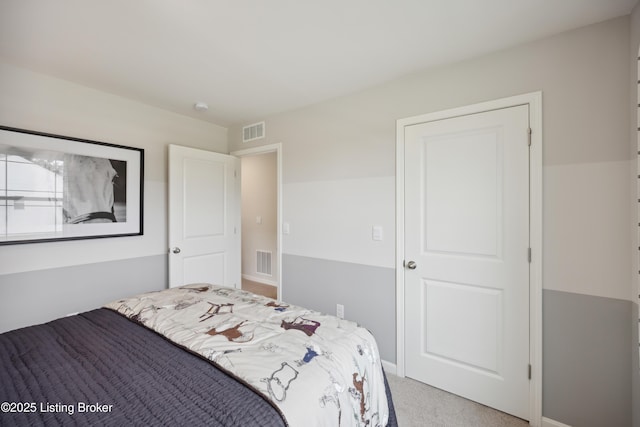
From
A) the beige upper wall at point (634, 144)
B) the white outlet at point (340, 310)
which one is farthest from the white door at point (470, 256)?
the white outlet at point (340, 310)

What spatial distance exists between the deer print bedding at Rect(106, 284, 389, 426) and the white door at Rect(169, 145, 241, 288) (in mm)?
1256

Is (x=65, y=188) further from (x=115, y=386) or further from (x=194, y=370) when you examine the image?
(x=194, y=370)

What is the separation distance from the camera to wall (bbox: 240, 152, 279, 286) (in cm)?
482

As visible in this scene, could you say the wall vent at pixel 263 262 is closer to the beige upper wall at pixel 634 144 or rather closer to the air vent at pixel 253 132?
the air vent at pixel 253 132

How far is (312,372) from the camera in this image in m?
1.06

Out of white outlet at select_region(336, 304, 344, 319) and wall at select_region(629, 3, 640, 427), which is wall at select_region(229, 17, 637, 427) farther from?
white outlet at select_region(336, 304, 344, 319)

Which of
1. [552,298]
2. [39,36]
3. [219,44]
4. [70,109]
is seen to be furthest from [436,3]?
[70,109]

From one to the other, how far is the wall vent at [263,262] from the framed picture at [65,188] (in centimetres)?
238

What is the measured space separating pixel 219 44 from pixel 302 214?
1616mm

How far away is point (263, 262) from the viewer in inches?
196

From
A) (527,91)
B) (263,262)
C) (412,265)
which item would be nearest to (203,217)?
(263,262)

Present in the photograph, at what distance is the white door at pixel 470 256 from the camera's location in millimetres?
1818

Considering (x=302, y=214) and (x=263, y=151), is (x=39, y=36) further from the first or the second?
(x=302, y=214)

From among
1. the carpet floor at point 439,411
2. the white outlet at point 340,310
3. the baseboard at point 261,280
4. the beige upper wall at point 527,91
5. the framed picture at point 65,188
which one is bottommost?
the carpet floor at point 439,411
